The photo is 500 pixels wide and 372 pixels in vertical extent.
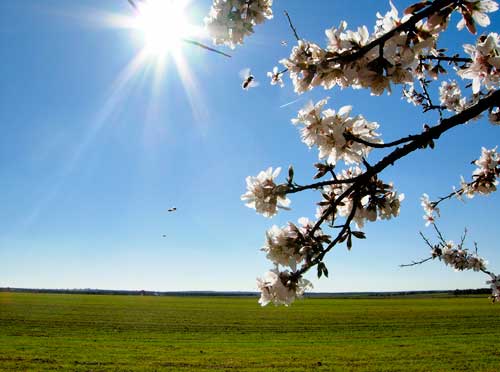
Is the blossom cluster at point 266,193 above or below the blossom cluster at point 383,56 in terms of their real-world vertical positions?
below

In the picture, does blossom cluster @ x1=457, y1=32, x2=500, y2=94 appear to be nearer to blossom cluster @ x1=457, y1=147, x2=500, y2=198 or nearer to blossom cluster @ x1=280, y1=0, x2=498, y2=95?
blossom cluster @ x1=280, y1=0, x2=498, y2=95

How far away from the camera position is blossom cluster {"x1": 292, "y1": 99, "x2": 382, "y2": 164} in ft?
6.23

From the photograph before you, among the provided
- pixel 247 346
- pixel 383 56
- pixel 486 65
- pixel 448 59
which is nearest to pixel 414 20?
pixel 383 56

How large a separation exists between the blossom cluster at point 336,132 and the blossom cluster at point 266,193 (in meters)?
0.23

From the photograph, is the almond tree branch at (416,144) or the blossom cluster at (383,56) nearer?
A: the blossom cluster at (383,56)

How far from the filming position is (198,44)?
1.20 metres

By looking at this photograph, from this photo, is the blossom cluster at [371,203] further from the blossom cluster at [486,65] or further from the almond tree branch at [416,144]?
the blossom cluster at [486,65]

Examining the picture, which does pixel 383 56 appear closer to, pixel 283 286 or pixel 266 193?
pixel 266 193

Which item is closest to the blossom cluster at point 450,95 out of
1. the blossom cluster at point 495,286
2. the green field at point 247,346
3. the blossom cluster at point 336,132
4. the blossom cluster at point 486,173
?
the blossom cluster at point 486,173

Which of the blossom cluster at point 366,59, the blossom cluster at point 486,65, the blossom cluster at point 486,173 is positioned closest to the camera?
the blossom cluster at point 366,59

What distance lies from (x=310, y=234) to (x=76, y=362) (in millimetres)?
15510

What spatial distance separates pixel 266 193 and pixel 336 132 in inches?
17.1

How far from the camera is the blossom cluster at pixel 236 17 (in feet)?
7.72

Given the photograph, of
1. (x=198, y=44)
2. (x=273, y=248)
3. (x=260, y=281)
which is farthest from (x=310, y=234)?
(x=198, y=44)
